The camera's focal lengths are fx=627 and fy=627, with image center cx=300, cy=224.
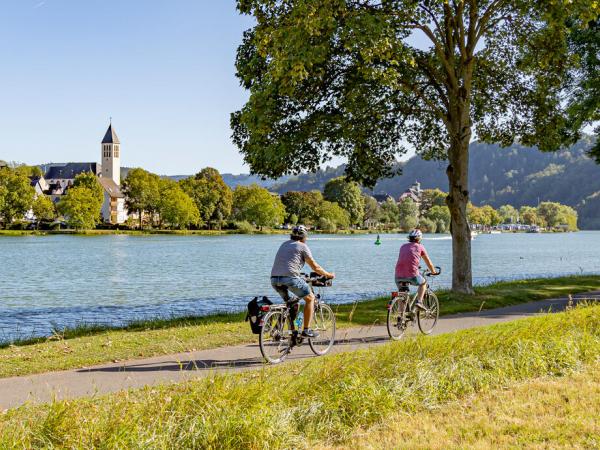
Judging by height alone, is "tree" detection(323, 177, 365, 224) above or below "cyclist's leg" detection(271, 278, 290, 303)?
above

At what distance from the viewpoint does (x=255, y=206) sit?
138125 mm

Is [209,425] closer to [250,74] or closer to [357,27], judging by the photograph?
[357,27]

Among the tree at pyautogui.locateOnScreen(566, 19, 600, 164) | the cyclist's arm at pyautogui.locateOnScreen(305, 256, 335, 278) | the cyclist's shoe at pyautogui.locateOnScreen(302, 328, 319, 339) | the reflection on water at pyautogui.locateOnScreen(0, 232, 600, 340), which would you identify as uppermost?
the tree at pyautogui.locateOnScreen(566, 19, 600, 164)

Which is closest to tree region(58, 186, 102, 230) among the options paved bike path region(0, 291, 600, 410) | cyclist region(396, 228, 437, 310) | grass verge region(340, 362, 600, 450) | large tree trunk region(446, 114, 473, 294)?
large tree trunk region(446, 114, 473, 294)

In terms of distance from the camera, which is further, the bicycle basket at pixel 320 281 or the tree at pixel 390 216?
the tree at pixel 390 216

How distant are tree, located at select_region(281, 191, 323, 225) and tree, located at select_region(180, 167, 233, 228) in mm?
24076

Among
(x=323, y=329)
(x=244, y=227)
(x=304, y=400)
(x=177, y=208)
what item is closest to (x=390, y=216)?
(x=244, y=227)

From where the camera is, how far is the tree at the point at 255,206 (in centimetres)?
13788

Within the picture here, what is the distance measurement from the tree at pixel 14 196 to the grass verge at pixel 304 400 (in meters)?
113

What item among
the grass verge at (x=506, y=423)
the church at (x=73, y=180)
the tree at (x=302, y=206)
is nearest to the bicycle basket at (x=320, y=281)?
the grass verge at (x=506, y=423)

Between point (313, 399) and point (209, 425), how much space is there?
1571 millimetres

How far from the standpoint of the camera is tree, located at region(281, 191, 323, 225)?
156625 millimetres

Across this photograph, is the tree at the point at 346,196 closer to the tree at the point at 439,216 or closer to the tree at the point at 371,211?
the tree at the point at 371,211

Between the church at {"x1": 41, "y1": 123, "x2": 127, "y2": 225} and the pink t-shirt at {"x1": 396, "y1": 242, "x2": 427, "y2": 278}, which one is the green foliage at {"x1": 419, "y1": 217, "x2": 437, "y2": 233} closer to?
the church at {"x1": 41, "y1": 123, "x2": 127, "y2": 225}
